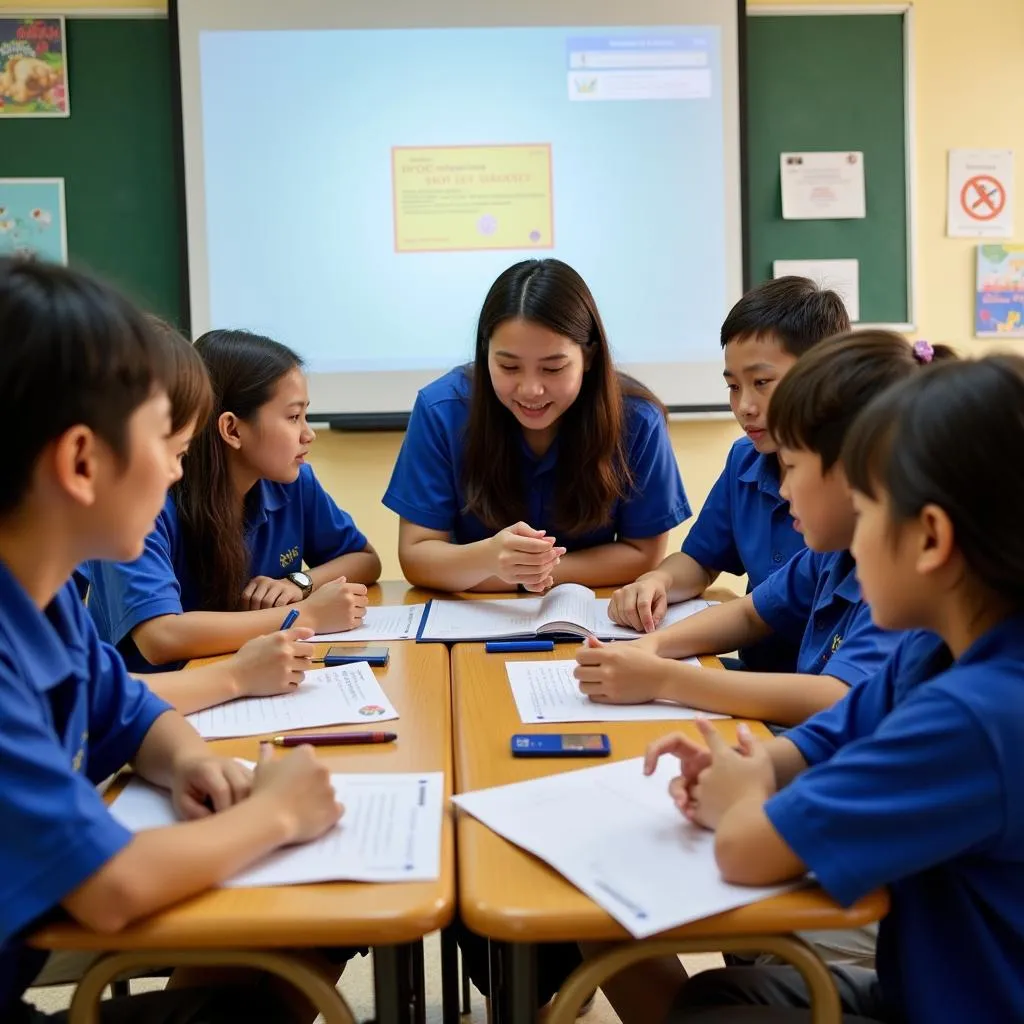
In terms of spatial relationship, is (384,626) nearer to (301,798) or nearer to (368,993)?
(368,993)

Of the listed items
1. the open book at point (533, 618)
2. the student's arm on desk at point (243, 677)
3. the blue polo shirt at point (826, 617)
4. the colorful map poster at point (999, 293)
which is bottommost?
the open book at point (533, 618)

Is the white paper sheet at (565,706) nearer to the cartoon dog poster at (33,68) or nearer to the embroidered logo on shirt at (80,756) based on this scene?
the embroidered logo on shirt at (80,756)

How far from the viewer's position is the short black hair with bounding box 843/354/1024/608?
0.80 m

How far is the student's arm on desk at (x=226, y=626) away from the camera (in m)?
1.56

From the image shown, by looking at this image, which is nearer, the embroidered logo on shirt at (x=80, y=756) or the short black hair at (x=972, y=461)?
the short black hair at (x=972, y=461)

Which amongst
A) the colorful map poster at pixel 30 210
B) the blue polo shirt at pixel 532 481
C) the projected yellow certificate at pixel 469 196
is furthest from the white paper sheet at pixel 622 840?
the colorful map poster at pixel 30 210

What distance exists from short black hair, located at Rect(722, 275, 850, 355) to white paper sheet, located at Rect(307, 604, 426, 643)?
71 centimetres

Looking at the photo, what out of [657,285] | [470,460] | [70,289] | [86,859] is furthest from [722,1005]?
[657,285]

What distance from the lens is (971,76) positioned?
3225 mm

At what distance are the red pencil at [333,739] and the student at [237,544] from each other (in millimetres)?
473

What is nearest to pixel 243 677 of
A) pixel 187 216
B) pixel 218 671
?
pixel 218 671

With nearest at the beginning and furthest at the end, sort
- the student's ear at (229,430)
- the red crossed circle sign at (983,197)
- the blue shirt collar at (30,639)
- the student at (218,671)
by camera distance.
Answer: the blue shirt collar at (30,639) → the student at (218,671) → the student's ear at (229,430) → the red crossed circle sign at (983,197)

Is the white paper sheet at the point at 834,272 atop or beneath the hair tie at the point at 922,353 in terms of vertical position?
atop

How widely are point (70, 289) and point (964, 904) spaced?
0.87m
